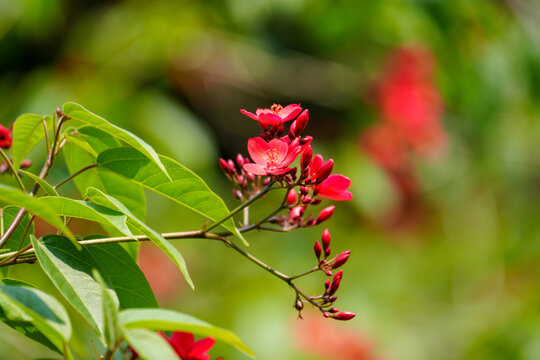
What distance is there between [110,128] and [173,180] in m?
0.11

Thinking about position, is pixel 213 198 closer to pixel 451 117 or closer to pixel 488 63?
pixel 488 63

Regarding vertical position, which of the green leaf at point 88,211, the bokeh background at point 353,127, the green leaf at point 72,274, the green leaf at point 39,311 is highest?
the bokeh background at point 353,127

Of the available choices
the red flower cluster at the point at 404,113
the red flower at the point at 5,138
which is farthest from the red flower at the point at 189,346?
the red flower cluster at the point at 404,113

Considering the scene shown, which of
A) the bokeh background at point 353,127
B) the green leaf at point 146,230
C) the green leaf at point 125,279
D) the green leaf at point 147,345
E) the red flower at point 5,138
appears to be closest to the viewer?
the green leaf at point 147,345

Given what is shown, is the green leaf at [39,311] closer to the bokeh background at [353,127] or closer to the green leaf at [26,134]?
the green leaf at [26,134]

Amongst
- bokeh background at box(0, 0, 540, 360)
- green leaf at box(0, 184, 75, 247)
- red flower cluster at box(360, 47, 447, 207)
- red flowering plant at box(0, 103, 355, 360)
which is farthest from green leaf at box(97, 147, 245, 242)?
red flower cluster at box(360, 47, 447, 207)

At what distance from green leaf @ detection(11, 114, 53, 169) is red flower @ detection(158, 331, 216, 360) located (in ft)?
1.11

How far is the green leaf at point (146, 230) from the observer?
66 cm

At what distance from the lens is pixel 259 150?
89cm

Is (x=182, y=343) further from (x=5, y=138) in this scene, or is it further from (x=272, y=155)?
(x=5, y=138)

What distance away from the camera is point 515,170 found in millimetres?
4332

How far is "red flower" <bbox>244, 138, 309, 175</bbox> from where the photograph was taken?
832 mm

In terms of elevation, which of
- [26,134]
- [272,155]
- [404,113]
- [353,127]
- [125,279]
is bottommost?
[125,279]

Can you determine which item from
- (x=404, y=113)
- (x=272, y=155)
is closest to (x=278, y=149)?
(x=272, y=155)
